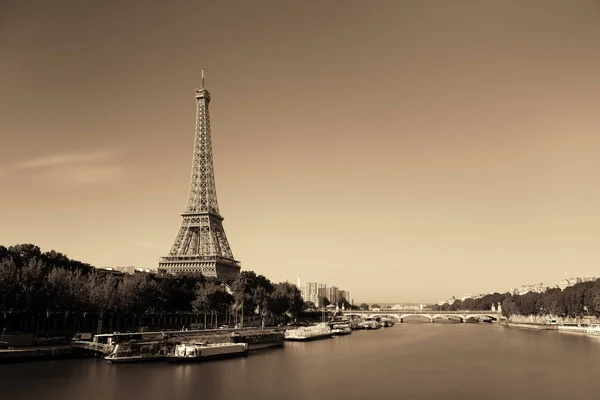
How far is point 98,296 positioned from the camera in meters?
59.3

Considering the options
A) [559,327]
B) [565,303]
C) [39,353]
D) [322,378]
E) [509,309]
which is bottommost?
[322,378]

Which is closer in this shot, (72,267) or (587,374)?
(587,374)

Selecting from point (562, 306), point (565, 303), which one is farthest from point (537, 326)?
point (565, 303)

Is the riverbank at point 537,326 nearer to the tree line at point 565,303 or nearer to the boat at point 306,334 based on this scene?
the tree line at point 565,303

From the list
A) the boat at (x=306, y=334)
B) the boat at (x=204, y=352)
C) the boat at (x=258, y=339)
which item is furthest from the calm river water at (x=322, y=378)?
the boat at (x=306, y=334)

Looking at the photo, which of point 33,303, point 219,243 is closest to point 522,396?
point 33,303

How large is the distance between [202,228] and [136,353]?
56.1 meters

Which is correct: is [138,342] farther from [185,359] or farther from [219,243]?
[219,243]

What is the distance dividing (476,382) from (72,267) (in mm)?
55906

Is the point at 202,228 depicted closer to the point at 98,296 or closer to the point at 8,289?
the point at 98,296

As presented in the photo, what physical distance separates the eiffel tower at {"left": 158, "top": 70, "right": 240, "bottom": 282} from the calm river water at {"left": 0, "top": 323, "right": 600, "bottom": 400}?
149ft

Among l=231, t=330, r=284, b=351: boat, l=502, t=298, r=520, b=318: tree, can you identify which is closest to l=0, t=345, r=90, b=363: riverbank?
l=231, t=330, r=284, b=351: boat

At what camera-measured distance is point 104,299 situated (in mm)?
59875

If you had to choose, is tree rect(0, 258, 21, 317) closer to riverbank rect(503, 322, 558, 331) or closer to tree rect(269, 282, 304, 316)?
tree rect(269, 282, 304, 316)
